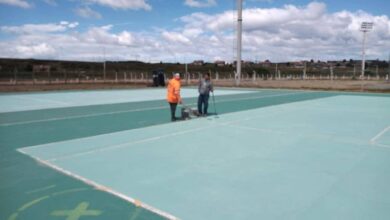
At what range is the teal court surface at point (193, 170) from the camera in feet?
15.5

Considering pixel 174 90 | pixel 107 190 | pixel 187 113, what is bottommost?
pixel 107 190

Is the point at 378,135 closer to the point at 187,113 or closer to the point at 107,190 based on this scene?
the point at 187,113

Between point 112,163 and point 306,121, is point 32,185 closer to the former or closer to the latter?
point 112,163

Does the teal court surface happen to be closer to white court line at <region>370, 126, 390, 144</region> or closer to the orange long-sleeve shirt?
white court line at <region>370, 126, 390, 144</region>

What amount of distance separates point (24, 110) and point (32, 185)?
1071 centimetres

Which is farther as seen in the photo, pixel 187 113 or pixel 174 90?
pixel 187 113

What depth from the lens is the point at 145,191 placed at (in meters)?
5.36

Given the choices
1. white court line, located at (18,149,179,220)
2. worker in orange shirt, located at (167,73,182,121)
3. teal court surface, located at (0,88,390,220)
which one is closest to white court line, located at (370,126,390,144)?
teal court surface, located at (0,88,390,220)

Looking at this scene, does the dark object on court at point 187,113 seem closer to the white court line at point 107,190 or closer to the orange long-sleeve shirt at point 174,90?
the orange long-sleeve shirt at point 174,90

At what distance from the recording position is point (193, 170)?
6406 mm

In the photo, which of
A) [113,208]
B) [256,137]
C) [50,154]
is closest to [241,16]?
[256,137]

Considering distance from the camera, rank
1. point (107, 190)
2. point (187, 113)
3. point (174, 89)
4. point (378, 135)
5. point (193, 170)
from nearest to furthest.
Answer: point (107, 190), point (193, 170), point (378, 135), point (174, 89), point (187, 113)

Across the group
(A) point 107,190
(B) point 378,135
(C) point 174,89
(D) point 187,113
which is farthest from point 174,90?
(A) point 107,190

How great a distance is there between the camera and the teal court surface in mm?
4727
